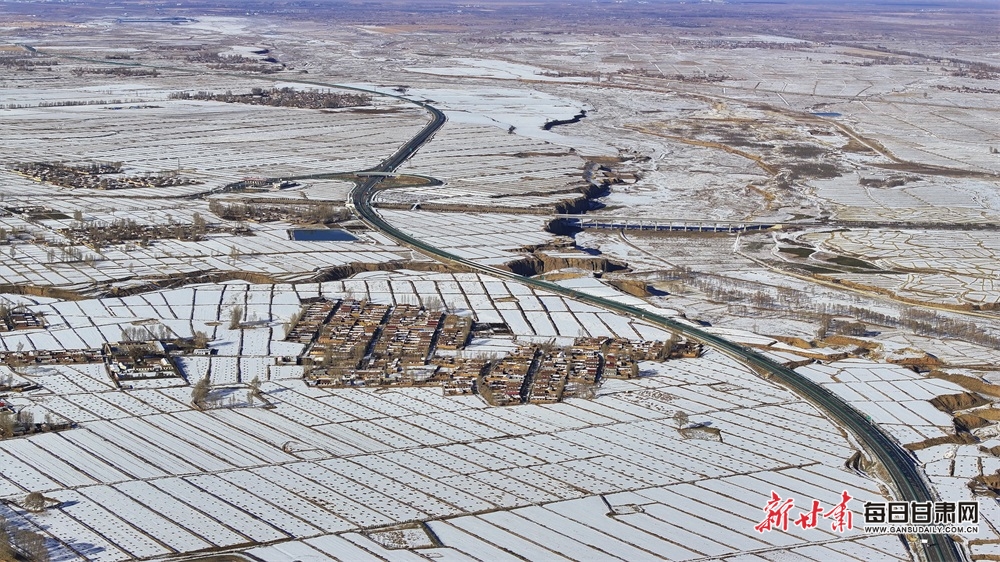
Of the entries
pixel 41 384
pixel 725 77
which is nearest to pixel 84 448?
pixel 41 384

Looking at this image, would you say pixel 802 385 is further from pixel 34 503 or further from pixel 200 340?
pixel 34 503

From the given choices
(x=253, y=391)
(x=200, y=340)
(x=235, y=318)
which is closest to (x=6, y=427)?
(x=253, y=391)

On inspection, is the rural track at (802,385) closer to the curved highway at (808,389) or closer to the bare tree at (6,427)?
the curved highway at (808,389)

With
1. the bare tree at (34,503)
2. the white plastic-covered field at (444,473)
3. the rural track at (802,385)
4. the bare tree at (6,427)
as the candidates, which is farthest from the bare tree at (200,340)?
the rural track at (802,385)

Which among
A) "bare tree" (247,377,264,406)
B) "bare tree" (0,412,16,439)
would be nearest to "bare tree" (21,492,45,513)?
"bare tree" (0,412,16,439)

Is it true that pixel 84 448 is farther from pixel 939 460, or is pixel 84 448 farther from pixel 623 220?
pixel 623 220

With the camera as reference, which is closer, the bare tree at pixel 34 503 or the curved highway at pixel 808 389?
the bare tree at pixel 34 503

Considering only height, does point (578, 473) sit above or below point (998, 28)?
below

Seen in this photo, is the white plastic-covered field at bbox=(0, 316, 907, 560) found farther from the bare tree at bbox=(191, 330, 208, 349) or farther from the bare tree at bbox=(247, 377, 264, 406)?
the bare tree at bbox=(191, 330, 208, 349)

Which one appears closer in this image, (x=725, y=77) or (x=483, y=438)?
(x=483, y=438)
